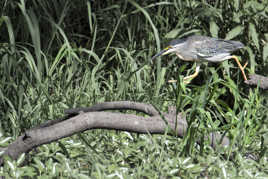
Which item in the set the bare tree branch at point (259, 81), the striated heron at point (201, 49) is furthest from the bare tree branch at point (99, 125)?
the striated heron at point (201, 49)

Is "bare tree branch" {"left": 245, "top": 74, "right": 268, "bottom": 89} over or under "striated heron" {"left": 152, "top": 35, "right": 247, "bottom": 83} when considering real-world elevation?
under

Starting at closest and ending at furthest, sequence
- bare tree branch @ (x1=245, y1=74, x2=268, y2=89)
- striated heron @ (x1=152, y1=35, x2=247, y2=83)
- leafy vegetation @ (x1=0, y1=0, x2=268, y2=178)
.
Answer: leafy vegetation @ (x1=0, y1=0, x2=268, y2=178)
bare tree branch @ (x1=245, y1=74, x2=268, y2=89)
striated heron @ (x1=152, y1=35, x2=247, y2=83)

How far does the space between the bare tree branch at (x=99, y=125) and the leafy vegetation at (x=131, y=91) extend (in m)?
0.07

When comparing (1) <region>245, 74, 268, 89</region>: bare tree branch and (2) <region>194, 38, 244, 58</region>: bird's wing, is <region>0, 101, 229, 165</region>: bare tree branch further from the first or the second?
(2) <region>194, 38, 244, 58</region>: bird's wing

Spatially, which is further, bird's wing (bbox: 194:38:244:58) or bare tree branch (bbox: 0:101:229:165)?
bird's wing (bbox: 194:38:244:58)

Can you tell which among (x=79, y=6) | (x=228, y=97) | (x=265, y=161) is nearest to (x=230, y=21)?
(x=228, y=97)

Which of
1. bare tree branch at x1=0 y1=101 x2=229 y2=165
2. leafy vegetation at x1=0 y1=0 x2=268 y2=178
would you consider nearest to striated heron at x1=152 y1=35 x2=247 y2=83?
leafy vegetation at x1=0 y1=0 x2=268 y2=178

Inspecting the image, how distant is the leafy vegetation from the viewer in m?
2.27

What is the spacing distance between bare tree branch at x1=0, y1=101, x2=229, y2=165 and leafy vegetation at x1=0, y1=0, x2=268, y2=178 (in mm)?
66

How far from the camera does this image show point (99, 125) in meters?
2.30

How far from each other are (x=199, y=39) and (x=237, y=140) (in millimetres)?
1022

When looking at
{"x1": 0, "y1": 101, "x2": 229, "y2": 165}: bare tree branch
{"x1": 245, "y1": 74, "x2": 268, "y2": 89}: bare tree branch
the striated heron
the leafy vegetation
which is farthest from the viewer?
the striated heron

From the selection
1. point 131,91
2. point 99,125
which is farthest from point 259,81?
point 99,125

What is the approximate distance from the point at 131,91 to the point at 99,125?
5.12ft
